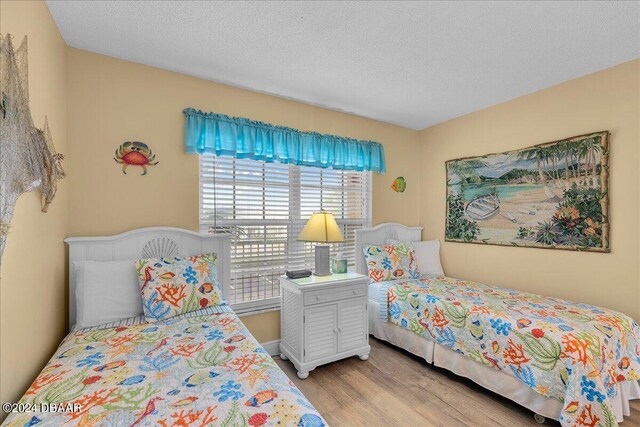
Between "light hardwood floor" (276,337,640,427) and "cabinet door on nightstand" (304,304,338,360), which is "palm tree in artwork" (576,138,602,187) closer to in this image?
"light hardwood floor" (276,337,640,427)

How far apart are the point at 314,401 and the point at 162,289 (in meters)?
1.29

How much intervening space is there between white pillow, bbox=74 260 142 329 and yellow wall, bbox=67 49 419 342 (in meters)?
0.36

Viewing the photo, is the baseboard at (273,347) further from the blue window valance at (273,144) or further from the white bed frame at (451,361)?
the blue window valance at (273,144)

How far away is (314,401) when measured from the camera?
2.00 metres

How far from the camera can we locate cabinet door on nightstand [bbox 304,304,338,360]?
2.31 m

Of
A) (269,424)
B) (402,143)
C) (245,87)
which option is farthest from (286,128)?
(269,424)

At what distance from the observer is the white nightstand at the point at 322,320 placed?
2307mm

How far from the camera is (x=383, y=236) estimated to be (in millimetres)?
3373

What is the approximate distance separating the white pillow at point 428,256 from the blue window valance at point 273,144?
3.39ft

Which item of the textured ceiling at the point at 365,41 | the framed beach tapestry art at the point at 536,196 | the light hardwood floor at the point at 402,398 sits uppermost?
the textured ceiling at the point at 365,41

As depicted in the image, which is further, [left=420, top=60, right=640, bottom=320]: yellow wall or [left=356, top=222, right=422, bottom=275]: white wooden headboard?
[left=356, top=222, right=422, bottom=275]: white wooden headboard

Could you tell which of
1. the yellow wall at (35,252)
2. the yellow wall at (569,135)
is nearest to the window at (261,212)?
the yellow wall at (35,252)

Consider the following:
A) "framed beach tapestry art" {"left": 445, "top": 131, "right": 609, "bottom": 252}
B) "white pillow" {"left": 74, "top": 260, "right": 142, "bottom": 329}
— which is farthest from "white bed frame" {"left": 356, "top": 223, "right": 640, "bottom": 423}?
"white pillow" {"left": 74, "top": 260, "right": 142, "bottom": 329}

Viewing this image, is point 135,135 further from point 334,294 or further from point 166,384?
point 334,294
